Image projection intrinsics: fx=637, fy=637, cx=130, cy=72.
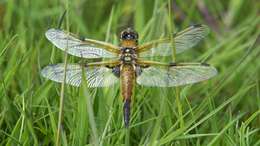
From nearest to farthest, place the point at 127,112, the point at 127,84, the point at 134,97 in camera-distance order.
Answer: the point at 127,112
the point at 127,84
the point at 134,97

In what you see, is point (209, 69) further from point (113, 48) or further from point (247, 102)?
point (247, 102)

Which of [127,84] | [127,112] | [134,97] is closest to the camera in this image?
[127,112]

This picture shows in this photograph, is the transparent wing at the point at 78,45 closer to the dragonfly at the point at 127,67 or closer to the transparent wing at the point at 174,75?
the dragonfly at the point at 127,67

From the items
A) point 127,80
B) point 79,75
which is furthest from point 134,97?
point 79,75

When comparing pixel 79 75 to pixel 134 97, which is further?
pixel 134 97

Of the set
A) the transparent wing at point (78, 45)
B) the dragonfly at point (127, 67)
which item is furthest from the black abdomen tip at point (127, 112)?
the transparent wing at point (78, 45)

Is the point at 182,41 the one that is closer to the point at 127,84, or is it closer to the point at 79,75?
the point at 127,84

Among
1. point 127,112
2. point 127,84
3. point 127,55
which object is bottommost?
point 127,112
